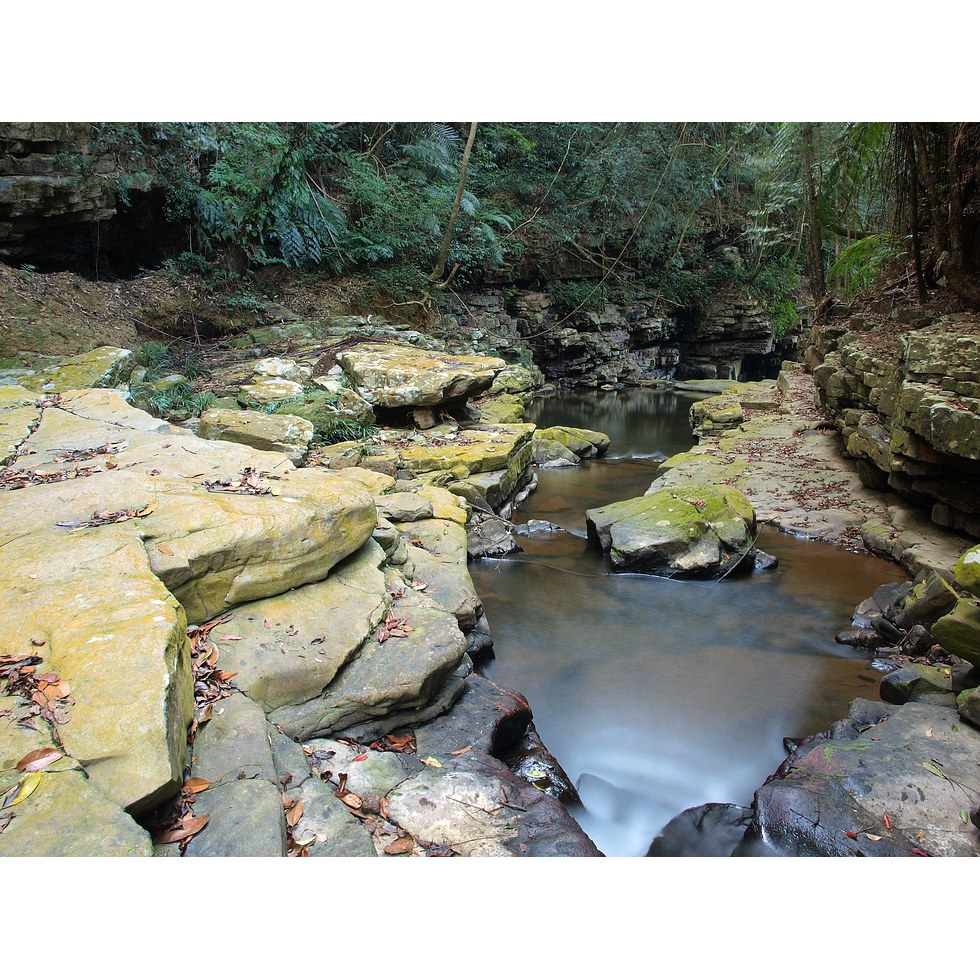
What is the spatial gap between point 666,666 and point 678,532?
2.14 meters

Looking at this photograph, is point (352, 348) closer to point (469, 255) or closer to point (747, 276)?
point (469, 255)

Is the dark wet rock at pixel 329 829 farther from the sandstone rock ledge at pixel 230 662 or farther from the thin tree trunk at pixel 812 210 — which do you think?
the thin tree trunk at pixel 812 210

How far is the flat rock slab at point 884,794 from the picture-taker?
2850 mm

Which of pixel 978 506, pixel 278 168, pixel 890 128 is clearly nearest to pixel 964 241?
pixel 890 128

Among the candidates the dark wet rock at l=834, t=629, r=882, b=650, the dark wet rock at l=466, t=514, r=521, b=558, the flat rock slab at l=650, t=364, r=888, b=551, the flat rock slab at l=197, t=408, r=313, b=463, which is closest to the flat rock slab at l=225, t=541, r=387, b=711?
the dark wet rock at l=466, t=514, r=521, b=558

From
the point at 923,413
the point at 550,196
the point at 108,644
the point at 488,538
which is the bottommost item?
the point at 488,538

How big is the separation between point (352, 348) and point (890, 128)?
7.88m

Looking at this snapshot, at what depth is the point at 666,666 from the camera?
4961 millimetres

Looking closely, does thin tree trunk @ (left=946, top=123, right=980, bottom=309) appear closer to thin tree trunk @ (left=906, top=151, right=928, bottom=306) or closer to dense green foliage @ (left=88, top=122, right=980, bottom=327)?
dense green foliage @ (left=88, top=122, right=980, bottom=327)

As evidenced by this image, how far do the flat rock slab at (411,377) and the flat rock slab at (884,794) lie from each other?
268 inches

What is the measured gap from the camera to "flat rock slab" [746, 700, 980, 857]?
285 cm

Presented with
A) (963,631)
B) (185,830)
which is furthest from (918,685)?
(185,830)

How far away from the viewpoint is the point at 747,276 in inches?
912

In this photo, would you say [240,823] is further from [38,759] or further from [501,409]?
[501,409]
